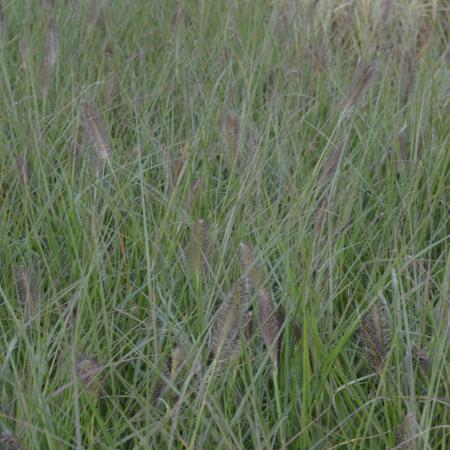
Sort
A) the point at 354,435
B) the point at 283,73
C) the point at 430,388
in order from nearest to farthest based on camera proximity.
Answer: the point at 430,388 → the point at 354,435 → the point at 283,73

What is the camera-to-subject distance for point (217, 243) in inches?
56.7

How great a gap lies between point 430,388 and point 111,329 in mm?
449

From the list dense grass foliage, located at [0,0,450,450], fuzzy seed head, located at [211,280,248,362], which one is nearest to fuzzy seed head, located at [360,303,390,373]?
dense grass foliage, located at [0,0,450,450]

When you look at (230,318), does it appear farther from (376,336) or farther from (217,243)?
(217,243)

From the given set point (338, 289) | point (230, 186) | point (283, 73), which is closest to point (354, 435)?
point (338, 289)

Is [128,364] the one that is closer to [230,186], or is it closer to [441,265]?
[230,186]

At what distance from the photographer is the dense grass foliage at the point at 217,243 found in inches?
45.9

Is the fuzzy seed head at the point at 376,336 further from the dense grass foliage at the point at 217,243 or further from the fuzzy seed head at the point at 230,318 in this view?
the fuzzy seed head at the point at 230,318

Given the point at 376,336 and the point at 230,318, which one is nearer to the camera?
the point at 230,318

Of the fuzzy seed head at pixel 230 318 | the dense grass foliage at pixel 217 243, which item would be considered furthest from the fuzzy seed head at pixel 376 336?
the fuzzy seed head at pixel 230 318

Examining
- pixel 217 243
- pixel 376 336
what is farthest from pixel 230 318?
pixel 217 243

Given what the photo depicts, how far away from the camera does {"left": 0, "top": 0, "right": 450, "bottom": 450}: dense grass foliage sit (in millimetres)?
1167

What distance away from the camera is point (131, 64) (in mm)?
2402

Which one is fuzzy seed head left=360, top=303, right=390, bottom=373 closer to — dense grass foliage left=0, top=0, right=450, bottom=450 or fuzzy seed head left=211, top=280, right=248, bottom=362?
dense grass foliage left=0, top=0, right=450, bottom=450
